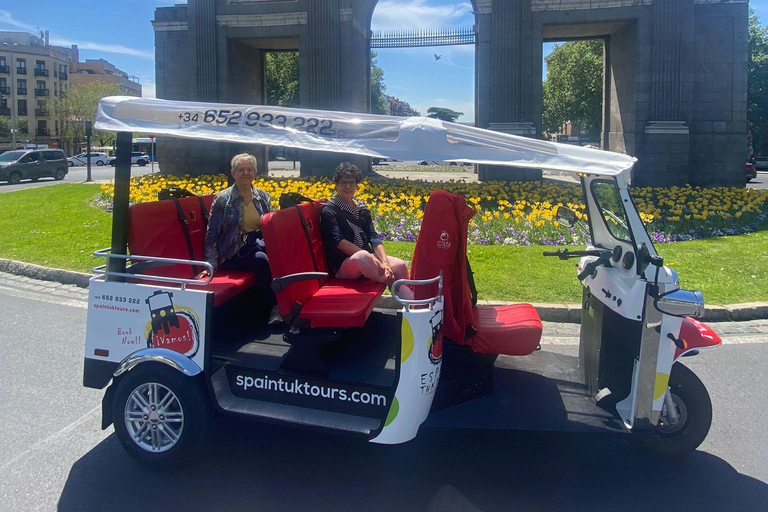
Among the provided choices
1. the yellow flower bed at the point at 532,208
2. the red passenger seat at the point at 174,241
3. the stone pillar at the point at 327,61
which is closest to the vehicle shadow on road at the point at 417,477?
the red passenger seat at the point at 174,241

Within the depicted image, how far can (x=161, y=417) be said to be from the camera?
4020mm

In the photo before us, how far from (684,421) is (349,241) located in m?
2.72

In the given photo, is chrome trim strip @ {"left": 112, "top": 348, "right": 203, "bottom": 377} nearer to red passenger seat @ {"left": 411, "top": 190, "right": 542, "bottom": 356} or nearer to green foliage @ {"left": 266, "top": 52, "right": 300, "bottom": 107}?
red passenger seat @ {"left": 411, "top": 190, "right": 542, "bottom": 356}

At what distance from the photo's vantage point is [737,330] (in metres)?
7.20

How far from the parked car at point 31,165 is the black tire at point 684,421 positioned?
36.5 m

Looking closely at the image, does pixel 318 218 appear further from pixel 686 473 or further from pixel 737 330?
pixel 737 330

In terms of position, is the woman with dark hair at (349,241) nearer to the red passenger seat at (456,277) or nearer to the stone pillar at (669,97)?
the red passenger seat at (456,277)

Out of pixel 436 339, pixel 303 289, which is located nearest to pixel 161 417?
pixel 303 289

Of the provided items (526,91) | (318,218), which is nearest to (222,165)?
(526,91)

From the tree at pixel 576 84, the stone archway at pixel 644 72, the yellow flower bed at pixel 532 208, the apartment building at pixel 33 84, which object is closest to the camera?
the yellow flower bed at pixel 532 208

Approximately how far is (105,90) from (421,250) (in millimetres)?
74547

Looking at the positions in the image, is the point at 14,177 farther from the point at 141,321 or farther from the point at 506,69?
the point at 141,321

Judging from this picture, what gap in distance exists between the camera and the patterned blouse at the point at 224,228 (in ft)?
17.4

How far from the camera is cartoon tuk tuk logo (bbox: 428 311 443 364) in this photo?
12.4 feet
